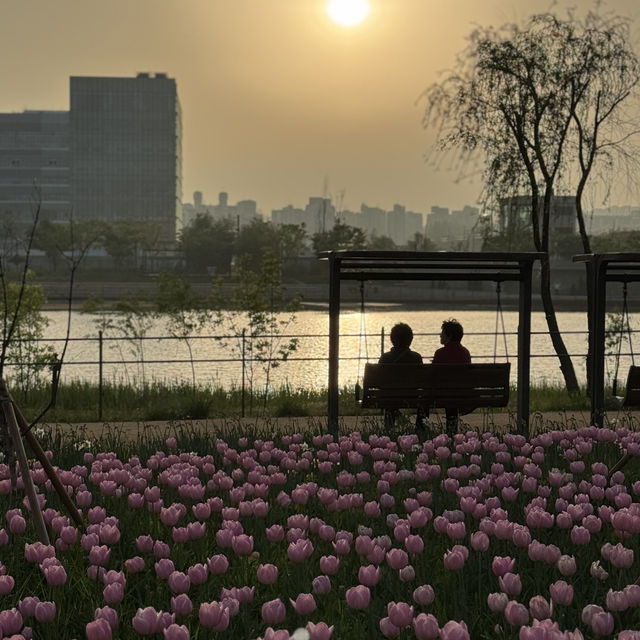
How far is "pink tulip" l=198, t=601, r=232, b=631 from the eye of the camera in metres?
3.27

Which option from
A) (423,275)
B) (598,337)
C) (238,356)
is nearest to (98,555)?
(423,275)

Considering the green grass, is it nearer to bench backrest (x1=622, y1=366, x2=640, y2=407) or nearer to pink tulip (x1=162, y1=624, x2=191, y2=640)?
bench backrest (x1=622, y1=366, x2=640, y2=407)

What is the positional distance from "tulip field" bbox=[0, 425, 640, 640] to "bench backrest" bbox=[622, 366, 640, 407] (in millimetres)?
1444

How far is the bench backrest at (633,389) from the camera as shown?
8.88 meters

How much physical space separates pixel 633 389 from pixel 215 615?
651cm

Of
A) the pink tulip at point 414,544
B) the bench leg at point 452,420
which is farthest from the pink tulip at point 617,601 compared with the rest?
the bench leg at point 452,420

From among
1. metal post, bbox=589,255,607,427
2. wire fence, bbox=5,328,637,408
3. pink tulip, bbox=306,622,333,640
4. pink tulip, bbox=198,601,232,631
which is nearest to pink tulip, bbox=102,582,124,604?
pink tulip, bbox=198,601,232,631

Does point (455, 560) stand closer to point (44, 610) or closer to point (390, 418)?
point (44, 610)

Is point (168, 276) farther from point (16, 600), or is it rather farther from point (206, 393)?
point (16, 600)

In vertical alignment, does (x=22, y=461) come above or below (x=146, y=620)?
above

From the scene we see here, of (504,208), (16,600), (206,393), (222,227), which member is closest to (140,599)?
(16,600)

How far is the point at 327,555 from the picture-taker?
4914mm

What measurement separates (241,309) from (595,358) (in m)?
11.7

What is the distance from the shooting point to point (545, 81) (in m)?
19.1
